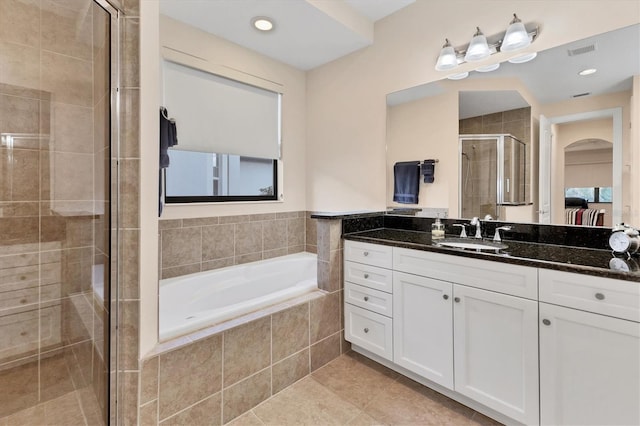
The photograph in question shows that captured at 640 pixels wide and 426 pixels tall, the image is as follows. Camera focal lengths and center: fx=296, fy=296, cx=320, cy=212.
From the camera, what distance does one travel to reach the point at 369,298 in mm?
2035

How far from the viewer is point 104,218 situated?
1399 millimetres

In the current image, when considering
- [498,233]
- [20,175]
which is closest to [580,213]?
[498,233]

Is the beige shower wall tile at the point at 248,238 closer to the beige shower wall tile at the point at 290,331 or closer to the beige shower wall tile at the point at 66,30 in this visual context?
the beige shower wall tile at the point at 290,331

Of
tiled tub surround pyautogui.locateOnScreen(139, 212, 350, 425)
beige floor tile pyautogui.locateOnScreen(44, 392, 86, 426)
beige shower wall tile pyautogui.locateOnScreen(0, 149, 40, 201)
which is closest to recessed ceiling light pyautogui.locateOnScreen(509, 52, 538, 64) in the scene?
tiled tub surround pyautogui.locateOnScreen(139, 212, 350, 425)

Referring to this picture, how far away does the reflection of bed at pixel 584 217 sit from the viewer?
166 cm

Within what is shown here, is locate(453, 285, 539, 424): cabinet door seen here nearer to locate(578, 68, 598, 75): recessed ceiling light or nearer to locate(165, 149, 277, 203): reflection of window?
locate(578, 68, 598, 75): recessed ceiling light

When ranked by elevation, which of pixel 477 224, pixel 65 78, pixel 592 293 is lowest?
pixel 592 293

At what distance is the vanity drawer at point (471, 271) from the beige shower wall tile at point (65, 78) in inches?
80.5

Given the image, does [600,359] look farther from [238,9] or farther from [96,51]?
[238,9]

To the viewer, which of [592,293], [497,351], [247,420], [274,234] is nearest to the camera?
[592,293]

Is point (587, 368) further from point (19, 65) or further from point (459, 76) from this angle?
point (19, 65)

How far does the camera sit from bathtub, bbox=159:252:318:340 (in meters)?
1.67

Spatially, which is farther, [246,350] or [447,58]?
[447,58]

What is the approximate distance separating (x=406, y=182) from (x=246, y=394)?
191cm
